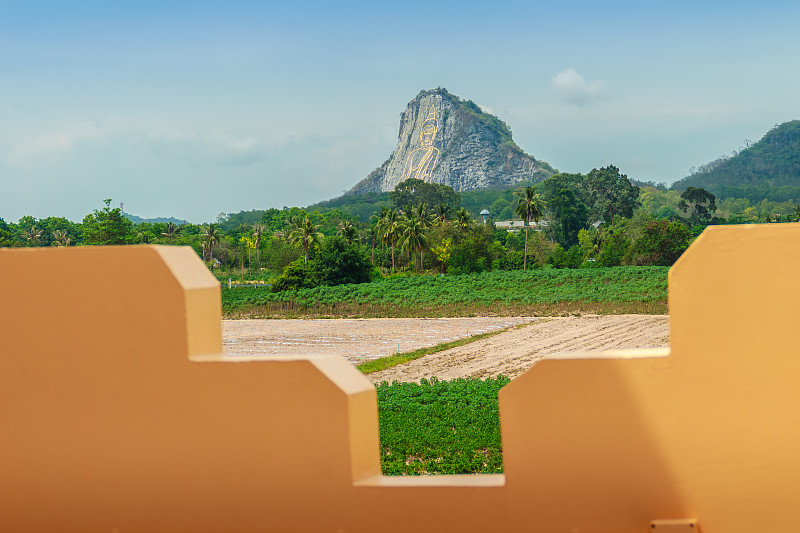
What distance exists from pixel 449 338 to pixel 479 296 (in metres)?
19.4

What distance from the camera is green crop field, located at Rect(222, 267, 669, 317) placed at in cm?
4553

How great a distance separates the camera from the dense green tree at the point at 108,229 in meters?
73.8

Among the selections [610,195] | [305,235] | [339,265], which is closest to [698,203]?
[610,195]

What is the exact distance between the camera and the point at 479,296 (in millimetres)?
51531

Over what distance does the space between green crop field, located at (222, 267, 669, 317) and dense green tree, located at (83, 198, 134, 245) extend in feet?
64.3

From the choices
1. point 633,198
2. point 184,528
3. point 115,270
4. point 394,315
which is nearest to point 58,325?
point 115,270

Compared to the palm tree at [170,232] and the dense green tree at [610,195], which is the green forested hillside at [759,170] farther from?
the palm tree at [170,232]

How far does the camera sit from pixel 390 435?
10.9 m

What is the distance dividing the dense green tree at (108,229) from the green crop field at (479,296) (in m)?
19.6

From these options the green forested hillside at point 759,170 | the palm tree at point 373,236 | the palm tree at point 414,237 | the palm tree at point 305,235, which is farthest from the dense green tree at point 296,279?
the green forested hillside at point 759,170

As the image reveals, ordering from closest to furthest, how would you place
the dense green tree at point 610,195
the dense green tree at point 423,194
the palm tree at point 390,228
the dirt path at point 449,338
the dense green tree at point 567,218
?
the dirt path at point 449,338 → the palm tree at point 390,228 → the dense green tree at point 567,218 → the dense green tree at point 610,195 → the dense green tree at point 423,194

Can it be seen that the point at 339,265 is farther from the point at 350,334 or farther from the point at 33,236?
the point at 33,236

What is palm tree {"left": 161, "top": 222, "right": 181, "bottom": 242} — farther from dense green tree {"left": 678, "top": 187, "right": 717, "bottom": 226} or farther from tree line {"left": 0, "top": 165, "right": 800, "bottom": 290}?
dense green tree {"left": 678, "top": 187, "right": 717, "bottom": 226}

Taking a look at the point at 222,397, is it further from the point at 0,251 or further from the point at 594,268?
the point at 594,268
